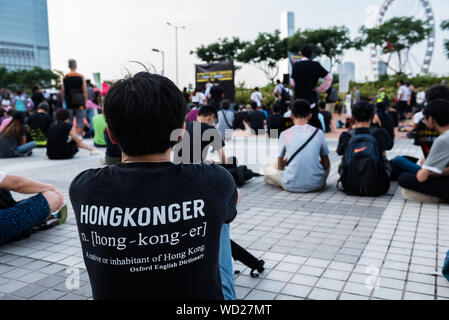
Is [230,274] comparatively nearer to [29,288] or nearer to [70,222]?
[29,288]

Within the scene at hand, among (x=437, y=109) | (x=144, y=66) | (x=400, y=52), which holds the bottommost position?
(x=437, y=109)

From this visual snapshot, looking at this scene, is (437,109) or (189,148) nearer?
(437,109)

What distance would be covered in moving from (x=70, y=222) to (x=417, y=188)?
167 inches

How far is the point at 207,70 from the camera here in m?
22.8

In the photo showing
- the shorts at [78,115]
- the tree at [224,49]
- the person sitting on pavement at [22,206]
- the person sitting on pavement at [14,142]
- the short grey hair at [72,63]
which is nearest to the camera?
the person sitting on pavement at [22,206]

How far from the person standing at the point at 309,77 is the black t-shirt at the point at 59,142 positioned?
5.35 meters

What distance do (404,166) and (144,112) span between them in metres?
5.41

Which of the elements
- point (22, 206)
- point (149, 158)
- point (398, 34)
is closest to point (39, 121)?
point (22, 206)

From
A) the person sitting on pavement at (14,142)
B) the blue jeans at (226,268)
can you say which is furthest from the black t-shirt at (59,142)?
the blue jeans at (226,268)

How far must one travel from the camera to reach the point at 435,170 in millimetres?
4828

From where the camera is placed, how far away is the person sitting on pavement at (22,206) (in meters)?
3.73

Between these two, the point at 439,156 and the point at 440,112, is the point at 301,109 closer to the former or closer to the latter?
the point at 440,112

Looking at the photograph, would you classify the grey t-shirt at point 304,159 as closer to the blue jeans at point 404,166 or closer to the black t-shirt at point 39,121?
the blue jeans at point 404,166

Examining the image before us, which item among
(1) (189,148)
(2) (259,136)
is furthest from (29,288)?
(2) (259,136)
